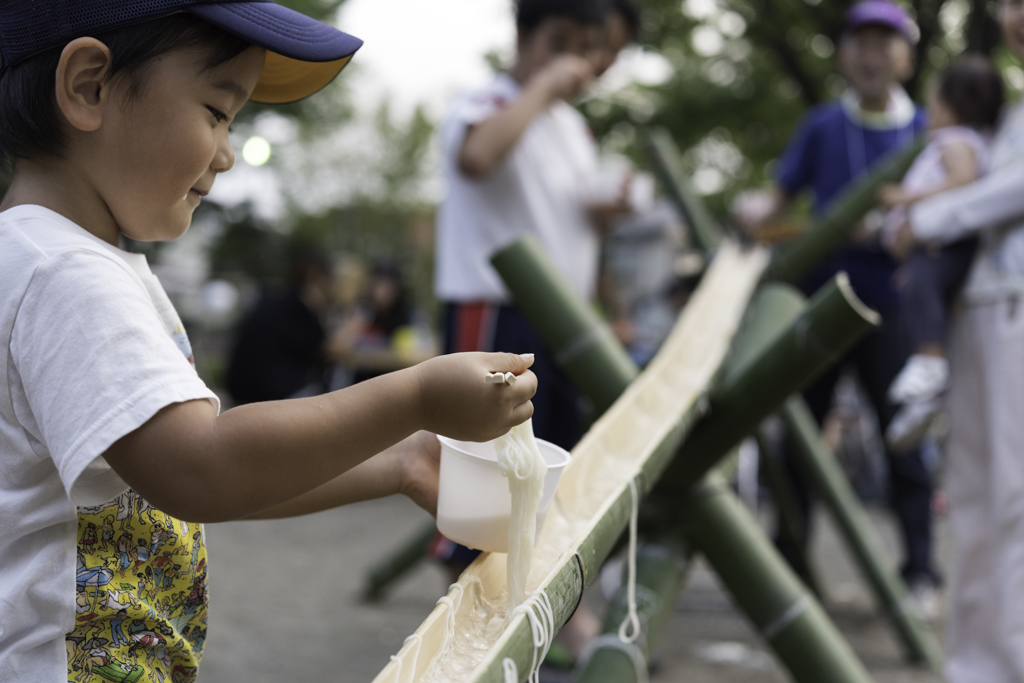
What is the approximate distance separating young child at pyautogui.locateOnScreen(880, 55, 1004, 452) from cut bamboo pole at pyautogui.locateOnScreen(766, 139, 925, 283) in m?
0.05

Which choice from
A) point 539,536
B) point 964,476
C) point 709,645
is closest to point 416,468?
point 539,536

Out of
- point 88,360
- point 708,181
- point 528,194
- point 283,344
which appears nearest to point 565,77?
point 528,194

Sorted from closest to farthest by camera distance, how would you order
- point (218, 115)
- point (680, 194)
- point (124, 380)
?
point (124, 380)
point (218, 115)
point (680, 194)

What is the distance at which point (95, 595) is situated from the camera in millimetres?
1005

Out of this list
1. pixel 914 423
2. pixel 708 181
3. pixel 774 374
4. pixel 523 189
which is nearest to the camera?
pixel 774 374

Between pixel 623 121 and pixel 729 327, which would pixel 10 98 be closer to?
pixel 729 327

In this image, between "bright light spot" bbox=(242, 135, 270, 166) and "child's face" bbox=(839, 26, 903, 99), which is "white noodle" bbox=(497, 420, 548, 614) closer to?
"bright light spot" bbox=(242, 135, 270, 166)

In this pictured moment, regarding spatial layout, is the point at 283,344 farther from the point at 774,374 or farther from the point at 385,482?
the point at 385,482

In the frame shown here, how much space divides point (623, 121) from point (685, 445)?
40.1 feet

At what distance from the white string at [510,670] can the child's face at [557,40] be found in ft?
7.99

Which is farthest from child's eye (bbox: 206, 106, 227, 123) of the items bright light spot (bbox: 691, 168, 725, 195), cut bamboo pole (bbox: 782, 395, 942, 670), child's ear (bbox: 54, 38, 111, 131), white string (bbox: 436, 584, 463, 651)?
bright light spot (bbox: 691, 168, 725, 195)

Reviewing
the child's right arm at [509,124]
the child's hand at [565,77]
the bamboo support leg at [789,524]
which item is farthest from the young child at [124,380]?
the bamboo support leg at [789,524]

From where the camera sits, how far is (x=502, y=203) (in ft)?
9.35

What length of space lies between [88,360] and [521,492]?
0.50 m
